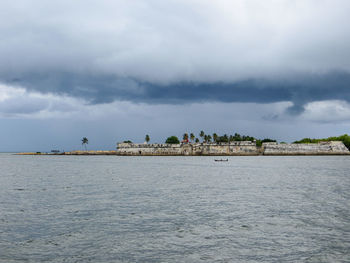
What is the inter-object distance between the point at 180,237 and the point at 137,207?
6.24m

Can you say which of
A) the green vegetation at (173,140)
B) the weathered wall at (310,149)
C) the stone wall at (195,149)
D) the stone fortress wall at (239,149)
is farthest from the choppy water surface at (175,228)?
the green vegetation at (173,140)

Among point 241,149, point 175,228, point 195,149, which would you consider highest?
point 195,149

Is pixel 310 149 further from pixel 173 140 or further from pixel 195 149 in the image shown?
pixel 173 140

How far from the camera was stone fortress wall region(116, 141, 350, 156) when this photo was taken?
126500 millimetres

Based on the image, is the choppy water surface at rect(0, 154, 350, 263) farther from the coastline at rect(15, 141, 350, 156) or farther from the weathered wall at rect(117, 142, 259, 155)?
the coastline at rect(15, 141, 350, 156)

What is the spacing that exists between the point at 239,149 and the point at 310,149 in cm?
2733

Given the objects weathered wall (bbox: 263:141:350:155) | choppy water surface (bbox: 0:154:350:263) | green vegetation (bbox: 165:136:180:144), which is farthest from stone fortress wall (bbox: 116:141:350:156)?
choppy water surface (bbox: 0:154:350:263)

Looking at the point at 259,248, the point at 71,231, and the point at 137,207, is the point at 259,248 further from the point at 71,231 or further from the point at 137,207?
the point at 137,207

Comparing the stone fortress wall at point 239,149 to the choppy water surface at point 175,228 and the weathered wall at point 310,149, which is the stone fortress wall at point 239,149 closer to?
the weathered wall at point 310,149

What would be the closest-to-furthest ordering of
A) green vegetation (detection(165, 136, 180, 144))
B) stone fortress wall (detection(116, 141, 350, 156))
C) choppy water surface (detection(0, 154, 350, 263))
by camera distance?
choppy water surface (detection(0, 154, 350, 263)), stone fortress wall (detection(116, 141, 350, 156)), green vegetation (detection(165, 136, 180, 144))

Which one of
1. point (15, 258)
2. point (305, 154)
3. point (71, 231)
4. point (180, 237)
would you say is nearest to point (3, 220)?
point (71, 231)

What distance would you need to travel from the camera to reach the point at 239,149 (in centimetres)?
12888

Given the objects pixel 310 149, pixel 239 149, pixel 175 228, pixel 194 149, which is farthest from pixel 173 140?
pixel 175 228

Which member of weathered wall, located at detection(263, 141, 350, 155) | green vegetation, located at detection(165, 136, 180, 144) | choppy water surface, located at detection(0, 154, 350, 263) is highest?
green vegetation, located at detection(165, 136, 180, 144)
